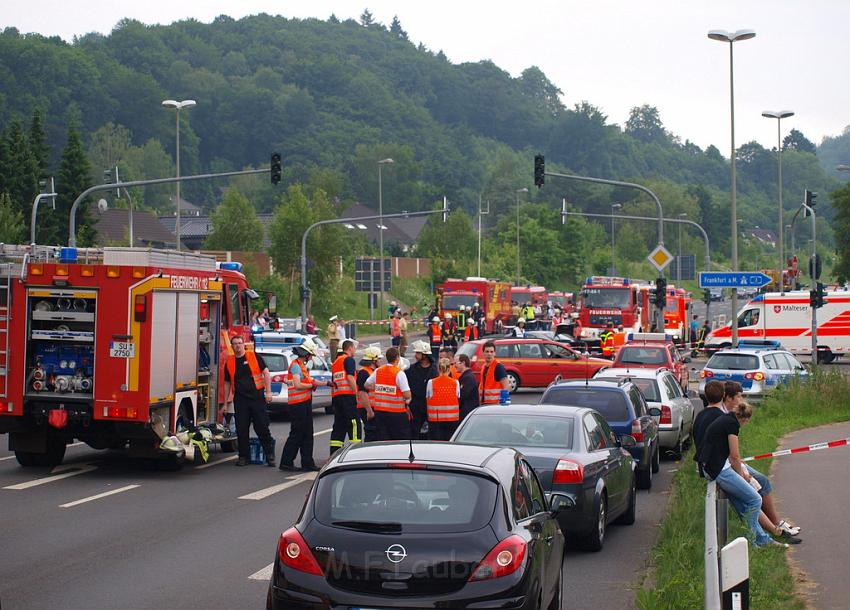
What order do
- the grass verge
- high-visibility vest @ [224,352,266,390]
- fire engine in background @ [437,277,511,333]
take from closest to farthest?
the grass verge < high-visibility vest @ [224,352,266,390] < fire engine in background @ [437,277,511,333]

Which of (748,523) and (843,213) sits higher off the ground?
(843,213)

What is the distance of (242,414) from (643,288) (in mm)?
37602

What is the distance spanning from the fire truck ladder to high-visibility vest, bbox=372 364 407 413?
4641 millimetres

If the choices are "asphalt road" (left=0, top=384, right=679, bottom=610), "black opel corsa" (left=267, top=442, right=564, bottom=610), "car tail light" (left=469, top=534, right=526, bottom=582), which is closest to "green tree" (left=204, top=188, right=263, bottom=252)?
"asphalt road" (left=0, top=384, right=679, bottom=610)

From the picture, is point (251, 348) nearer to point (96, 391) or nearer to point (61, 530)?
point (96, 391)

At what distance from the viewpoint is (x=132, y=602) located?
9.51m

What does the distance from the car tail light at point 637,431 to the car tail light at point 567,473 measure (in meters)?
4.36

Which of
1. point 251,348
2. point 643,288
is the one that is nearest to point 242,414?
point 251,348

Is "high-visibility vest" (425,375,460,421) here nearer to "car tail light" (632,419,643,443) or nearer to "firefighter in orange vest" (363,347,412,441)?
"firefighter in orange vest" (363,347,412,441)

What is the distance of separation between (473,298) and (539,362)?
26.2 meters

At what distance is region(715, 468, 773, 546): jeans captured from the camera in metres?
11.2

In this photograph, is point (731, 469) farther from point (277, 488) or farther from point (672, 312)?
point (672, 312)

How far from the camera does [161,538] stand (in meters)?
12.4

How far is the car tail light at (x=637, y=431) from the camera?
622 inches
